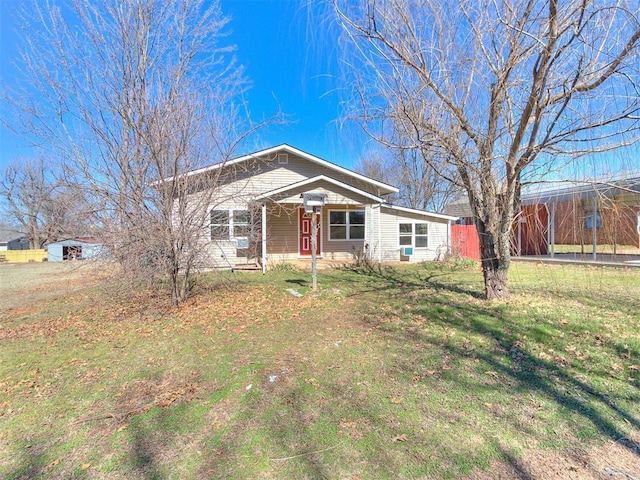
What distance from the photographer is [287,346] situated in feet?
16.0

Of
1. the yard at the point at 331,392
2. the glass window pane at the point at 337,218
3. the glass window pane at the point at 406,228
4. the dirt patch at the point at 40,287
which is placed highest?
A: the glass window pane at the point at 337,218

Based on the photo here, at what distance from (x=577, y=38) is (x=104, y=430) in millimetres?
6727

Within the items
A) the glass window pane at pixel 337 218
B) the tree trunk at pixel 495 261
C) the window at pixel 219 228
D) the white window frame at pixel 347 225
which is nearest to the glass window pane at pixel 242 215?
the window at pixel 219 228

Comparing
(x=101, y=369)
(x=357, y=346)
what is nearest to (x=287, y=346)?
(x=357, y=346)

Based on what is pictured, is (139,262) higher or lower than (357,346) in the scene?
higher

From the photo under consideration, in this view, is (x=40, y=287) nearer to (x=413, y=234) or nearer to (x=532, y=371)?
(x=532, y=371)

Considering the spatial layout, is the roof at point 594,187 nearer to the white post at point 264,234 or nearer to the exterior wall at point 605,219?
the exterior wall at point 605,219

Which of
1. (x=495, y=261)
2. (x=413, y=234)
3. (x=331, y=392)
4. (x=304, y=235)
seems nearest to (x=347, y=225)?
(x=304, y=235)

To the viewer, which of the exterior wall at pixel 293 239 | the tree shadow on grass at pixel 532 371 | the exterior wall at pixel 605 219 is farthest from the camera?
the exterior wall at pixel 293 239

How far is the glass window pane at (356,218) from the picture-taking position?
51.5 feet

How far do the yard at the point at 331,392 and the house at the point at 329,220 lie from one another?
7384 millimetres

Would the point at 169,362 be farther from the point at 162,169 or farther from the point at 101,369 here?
the point at 162,169

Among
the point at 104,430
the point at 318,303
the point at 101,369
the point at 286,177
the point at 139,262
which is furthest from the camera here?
the point at 286,177

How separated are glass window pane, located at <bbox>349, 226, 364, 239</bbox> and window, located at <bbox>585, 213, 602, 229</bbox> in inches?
371
